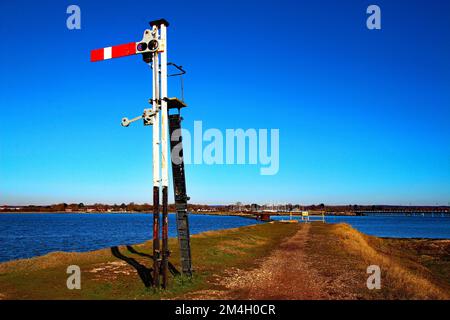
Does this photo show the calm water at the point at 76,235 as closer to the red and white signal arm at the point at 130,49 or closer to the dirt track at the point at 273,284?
the dirt track at the point at 273,284

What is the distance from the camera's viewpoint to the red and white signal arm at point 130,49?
1288 centimetres

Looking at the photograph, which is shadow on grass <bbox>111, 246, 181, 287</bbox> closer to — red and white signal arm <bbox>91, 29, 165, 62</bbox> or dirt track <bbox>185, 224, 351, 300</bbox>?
dirt track <bbox>185, 224, 351, 300</bbox>

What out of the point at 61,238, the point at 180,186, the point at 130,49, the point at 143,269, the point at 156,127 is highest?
the point at 130,49

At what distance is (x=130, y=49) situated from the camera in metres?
13.0

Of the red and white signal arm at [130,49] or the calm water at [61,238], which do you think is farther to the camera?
the calm water at [61,238]

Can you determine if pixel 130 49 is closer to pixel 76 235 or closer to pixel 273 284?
pixel 273 284

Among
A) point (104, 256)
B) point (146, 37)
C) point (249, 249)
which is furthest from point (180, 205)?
point (249, 249)

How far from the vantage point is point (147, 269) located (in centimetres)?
1770

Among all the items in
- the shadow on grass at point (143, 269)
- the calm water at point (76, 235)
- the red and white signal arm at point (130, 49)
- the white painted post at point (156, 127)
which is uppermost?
the red and white signal arm at point (130, 49)

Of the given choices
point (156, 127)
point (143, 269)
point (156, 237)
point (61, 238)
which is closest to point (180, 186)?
point (156, 237)

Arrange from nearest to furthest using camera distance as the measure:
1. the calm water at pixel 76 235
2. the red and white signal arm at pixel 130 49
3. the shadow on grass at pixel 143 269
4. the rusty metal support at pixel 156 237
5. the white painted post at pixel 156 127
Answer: the rusty metal support at pixel 156 237 → the white painted post at pixel 156 127 → the red and white signal arm at pixel 130 49 → the shadow on grass at pixel 143 269 → the calm water at pixel 76 235

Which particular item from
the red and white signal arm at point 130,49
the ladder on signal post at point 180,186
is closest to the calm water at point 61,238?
the ladder on signal post at point 180,186

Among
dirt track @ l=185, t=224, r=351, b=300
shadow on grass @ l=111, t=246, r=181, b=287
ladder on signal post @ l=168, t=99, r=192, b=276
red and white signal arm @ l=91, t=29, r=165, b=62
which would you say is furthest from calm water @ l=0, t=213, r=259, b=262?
red and white signal arm @ l=91, t=29, r=165, b=62

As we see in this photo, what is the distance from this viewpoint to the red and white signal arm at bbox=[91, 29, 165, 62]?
42.3 ft
